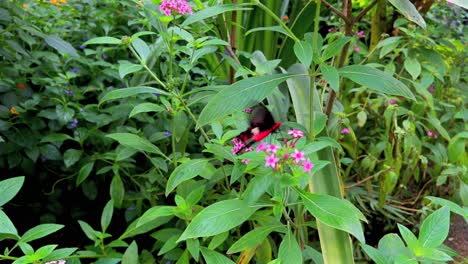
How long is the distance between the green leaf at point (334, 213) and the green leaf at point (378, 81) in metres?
0.18

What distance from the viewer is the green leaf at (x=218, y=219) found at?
59cm

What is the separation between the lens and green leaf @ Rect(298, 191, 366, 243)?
22.2 inches

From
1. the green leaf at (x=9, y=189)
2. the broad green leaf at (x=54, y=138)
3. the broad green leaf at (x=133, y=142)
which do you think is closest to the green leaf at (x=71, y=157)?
the broad green leaf at (x=54, y=138)

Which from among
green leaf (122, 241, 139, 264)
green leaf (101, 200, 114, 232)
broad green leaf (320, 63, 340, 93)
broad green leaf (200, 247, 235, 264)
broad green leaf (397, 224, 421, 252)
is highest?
broad green leaf (320, 63, 340, 93)

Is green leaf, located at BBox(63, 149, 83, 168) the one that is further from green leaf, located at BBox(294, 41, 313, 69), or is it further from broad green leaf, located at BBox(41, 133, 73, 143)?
green leaf, located at BBox(294, 41, 313, 69)

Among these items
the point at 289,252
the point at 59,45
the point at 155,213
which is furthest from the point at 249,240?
the point at 59,45

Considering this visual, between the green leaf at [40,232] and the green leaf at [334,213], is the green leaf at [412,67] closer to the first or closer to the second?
the green leaf at [334,213]

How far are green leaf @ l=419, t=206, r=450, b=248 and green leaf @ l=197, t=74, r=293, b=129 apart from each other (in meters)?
0.30

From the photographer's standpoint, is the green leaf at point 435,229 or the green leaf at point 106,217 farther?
the green leaf at point 106,217

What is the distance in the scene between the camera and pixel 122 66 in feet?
2.72

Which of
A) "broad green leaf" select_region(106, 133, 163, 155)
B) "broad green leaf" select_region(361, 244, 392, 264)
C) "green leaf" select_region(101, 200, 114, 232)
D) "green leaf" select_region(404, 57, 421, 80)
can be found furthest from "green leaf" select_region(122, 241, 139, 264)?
"green leaf" select_region(404, 57, 421, 80)

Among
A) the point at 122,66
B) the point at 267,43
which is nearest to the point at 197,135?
the point at 122,66

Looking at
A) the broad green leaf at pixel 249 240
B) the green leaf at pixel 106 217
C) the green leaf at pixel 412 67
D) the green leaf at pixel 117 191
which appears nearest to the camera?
the broad green leaf at pixel 249 240

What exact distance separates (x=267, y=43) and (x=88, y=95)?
0.72 meters
